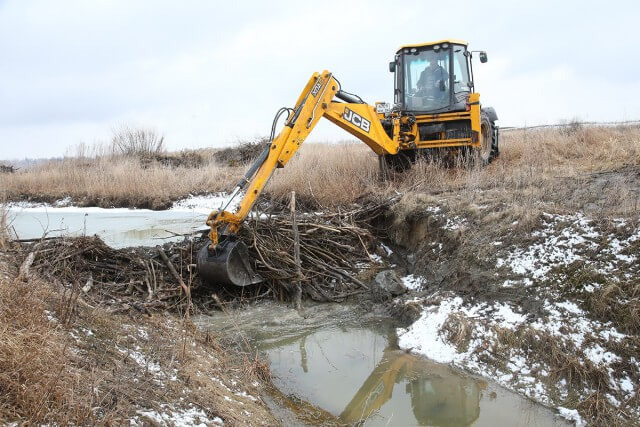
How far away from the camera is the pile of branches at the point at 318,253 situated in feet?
26.3

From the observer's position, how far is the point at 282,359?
601 cm

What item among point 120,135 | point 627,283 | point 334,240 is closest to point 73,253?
point 334,240

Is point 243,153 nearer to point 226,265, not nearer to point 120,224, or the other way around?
point 120,224

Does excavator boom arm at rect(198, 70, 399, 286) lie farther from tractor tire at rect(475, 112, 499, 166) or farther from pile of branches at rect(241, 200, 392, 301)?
tractor tire at rect(475, 112, 499, 166)

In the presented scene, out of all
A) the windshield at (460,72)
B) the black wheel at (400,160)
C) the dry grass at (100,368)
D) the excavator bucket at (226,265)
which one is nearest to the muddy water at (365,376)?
the excavator bucket at (226,265)

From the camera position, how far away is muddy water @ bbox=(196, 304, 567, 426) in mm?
4664

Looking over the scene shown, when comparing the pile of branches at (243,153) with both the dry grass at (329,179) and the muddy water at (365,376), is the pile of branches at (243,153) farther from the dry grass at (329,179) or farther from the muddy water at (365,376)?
the muddy water at (365,376)

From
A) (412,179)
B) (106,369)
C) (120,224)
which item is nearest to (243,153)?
(120,224)

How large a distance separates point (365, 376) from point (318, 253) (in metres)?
3.35

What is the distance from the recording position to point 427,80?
11.8 meters

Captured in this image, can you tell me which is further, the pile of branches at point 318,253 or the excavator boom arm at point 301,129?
the pile of branches at point 318,253

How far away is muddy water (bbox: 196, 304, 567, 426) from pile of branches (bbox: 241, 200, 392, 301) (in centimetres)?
67

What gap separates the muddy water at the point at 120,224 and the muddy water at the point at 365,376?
3944 millimetres

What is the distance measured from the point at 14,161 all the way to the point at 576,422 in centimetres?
3134
